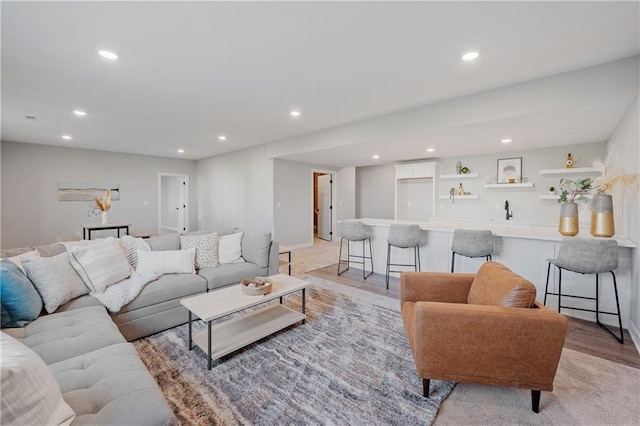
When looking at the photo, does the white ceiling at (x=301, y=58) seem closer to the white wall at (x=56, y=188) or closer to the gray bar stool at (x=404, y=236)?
the gray bar stool at (x=404, y=236)

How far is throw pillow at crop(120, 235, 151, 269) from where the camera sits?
2951 mm

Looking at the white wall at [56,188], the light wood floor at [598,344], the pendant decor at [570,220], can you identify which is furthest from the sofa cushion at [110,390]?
the white wall at [56,188]

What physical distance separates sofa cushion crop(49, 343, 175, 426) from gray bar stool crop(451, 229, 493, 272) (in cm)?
331

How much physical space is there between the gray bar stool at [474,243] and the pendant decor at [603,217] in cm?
93

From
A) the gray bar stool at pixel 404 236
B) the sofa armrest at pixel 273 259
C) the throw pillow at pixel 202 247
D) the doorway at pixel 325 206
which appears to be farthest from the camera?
the doorway at pixel 325 206

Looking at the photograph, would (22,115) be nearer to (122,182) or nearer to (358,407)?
(122,182)

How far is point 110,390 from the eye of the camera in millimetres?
1247

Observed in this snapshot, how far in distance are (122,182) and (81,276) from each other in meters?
6.05

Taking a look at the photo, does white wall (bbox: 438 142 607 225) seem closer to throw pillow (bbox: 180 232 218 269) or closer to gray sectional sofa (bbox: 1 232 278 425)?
gray sectional sofa (bbox: 1 232 278 425)

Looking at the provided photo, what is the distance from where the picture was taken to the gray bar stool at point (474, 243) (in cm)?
331

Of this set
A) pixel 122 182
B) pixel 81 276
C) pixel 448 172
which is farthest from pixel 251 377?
pixel 122 182

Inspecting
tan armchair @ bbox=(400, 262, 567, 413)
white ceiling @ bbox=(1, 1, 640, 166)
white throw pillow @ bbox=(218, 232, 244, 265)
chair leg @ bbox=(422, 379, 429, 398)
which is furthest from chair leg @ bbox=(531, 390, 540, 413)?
white throw pillow @ bbox=(218, 232, 244, 265)

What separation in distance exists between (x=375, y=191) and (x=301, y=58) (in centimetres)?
637

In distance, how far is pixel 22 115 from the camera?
4.14m
